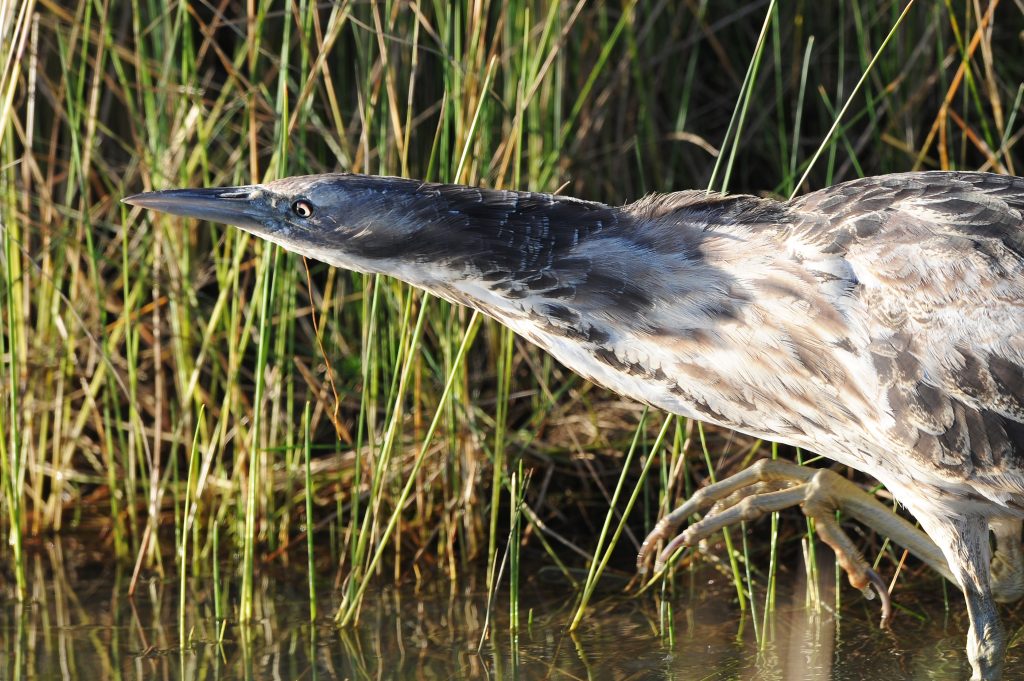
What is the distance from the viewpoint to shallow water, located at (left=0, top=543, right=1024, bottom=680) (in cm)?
339

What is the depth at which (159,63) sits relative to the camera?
4375 mm

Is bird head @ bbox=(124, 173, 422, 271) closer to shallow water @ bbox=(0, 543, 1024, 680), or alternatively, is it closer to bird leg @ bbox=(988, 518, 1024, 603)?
shallow water @ bbox=(0, 543, 1024, 680)

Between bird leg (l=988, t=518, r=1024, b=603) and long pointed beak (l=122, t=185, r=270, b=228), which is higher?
long pointed beak (l=122, t=185, r=270, b=228)

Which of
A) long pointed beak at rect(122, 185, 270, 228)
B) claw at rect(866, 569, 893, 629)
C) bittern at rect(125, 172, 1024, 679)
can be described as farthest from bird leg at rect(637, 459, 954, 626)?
long pointed beak at rect(122, 185, 270, 228)

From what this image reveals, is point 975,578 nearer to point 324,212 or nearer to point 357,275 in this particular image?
point 324,212

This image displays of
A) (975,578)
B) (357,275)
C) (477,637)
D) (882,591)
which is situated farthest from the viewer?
(357,275)

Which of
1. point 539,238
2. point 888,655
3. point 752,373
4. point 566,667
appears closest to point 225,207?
point 539,238

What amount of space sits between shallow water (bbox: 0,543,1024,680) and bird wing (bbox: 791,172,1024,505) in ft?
2.32

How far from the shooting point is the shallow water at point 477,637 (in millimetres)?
3387

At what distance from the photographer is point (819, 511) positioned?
3.43 metres

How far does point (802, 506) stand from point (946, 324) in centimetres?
78

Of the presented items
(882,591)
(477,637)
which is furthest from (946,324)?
(477,637)

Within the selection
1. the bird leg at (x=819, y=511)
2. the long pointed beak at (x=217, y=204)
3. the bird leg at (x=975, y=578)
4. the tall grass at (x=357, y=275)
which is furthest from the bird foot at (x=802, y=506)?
the long pointed beak at (x=217, y=204)

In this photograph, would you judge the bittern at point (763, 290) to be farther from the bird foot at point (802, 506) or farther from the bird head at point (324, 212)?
the bird foot at point (802, 506)
